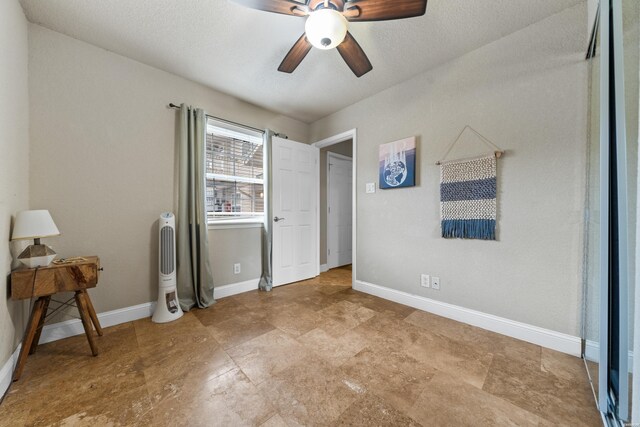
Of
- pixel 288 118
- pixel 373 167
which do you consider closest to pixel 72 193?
pixel 288 118

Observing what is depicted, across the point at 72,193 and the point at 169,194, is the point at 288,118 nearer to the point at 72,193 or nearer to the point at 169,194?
the point at 169,194

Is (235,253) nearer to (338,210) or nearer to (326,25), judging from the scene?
(338,210)

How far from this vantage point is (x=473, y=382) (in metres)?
1.36

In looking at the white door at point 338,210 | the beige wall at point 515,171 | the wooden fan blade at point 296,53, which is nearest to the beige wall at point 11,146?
the wooden fan blade at point 296,53

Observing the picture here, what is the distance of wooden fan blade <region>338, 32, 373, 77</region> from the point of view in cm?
157

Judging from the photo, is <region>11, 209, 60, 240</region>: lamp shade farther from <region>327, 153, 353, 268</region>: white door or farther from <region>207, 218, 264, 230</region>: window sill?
<region>327, 153, 353, 268</region>: white door

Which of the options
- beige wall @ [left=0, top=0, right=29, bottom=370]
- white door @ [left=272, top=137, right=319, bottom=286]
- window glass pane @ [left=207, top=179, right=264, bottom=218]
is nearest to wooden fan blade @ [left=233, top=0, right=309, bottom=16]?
beige wall @ [left=0, top=0, right=29, bottom=370]

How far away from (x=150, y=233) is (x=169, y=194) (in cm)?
43

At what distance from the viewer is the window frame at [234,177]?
8.97 feet

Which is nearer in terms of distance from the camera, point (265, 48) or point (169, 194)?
point (265, 48)

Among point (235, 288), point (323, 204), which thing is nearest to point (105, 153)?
point (235, 288)

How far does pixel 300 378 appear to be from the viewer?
139cm

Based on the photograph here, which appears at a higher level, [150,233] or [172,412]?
[150,233]

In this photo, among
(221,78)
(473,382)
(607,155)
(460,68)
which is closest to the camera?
(607,155)
